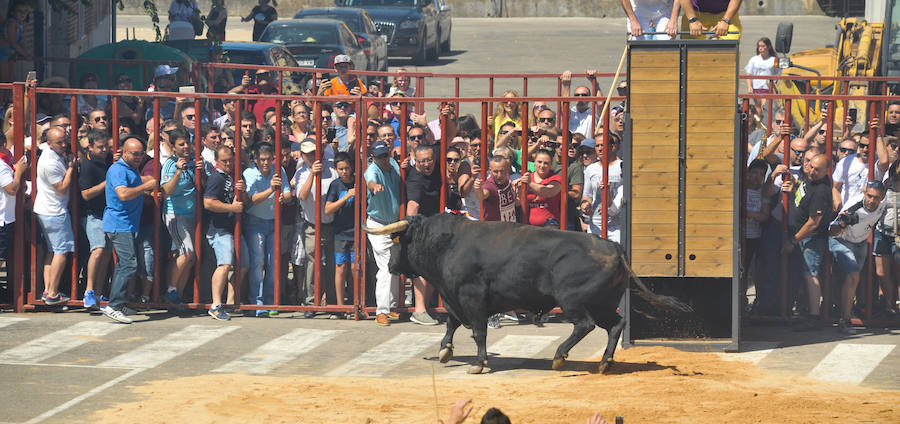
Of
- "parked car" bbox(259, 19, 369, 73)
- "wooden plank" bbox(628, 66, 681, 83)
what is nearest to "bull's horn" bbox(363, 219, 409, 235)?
"wooden plank" bbox(628, 66, 681, 83)

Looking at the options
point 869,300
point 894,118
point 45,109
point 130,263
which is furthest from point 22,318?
point 894,118

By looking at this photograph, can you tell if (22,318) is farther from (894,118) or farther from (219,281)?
(894,118)

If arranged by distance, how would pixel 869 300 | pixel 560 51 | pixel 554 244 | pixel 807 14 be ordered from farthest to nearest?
pixel 807 14
pixel 560 51
pixel 869 300
pixel 554 244

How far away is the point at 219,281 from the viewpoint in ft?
47.1

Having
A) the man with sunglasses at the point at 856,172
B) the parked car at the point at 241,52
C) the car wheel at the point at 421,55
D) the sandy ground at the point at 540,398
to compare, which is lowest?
the sandy ground at the point at 540,398

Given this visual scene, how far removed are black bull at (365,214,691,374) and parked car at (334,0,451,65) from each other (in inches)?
882

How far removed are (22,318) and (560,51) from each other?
26265 millimetres

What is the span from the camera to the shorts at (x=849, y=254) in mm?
13711

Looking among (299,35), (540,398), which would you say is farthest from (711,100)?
(299,35)

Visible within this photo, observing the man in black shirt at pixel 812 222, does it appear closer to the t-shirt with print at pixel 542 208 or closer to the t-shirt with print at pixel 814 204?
the t-shirt with print at pixel 814 204

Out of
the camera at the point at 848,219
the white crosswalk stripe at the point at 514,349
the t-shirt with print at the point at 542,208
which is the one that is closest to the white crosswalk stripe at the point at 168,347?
the white crosswalk stripe at the point at 514,349

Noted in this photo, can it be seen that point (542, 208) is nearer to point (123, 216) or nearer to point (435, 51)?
point (123, 216)

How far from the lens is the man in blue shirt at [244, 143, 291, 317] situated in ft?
47.2

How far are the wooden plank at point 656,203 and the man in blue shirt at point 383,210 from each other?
8.65 feet
